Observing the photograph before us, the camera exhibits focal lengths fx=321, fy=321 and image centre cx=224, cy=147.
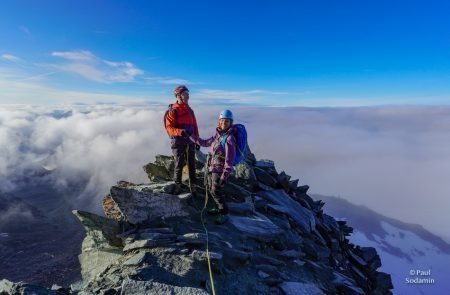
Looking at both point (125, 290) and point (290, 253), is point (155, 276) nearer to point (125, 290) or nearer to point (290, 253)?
point (125, 290)

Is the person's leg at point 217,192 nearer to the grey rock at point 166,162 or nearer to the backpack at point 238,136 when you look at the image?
the backpack at point 238,136

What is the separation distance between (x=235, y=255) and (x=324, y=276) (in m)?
4.83

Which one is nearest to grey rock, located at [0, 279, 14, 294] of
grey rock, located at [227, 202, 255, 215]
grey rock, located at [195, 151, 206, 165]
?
grey rock, located at [227, 202, 255, 215]

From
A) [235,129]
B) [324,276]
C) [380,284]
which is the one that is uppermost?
[235,129]

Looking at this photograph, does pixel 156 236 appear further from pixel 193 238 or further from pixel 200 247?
pixel 200 247

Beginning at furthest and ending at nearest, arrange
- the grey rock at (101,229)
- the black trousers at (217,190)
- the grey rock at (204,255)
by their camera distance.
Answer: the black trousers at (217,190) → the grey rock at (101,229) → the grey rock at (204,255)

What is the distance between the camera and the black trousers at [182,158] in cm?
1473

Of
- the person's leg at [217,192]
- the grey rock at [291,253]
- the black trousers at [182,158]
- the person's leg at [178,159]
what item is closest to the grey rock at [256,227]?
the person's leg at [217,192]

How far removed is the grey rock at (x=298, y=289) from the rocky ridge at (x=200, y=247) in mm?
36

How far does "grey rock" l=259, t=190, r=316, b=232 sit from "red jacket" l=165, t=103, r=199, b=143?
610 cm

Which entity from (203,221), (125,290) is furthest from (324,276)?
(125,290)

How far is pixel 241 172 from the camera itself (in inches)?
731

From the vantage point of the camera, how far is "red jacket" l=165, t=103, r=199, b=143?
14336 millimetres

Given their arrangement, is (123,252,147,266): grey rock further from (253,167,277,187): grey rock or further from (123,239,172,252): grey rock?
(253,167,277,187): grey rock
